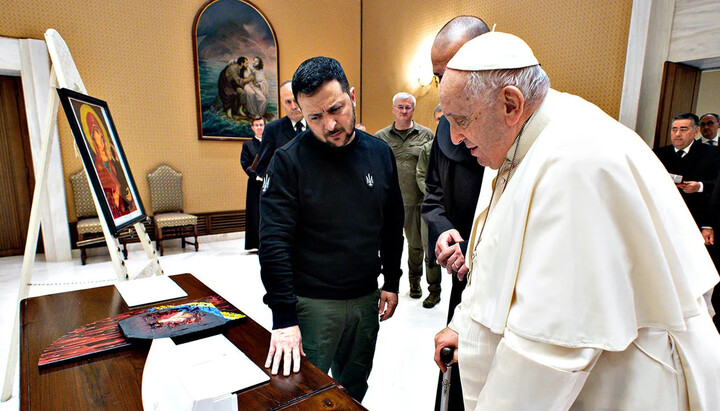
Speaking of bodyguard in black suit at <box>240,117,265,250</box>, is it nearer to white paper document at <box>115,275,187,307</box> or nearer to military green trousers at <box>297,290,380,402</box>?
white paper document at <box>115,275,187,307</box>

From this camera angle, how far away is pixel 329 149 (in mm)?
1323

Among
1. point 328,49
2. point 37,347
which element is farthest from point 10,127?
point 37,347

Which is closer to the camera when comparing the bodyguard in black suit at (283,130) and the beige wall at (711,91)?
the bodyguard in black suit at (283,130)

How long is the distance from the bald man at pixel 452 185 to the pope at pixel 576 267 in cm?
64

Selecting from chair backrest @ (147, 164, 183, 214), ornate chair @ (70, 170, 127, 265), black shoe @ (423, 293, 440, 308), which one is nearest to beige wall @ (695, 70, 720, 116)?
black shoe @ (423, 293, 440, 308)

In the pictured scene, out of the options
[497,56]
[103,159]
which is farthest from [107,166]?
[497,56]

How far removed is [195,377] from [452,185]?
117 cm

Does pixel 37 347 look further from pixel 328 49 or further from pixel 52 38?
pixel 328 49

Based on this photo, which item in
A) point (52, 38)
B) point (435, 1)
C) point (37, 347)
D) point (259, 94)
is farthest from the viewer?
point (259, 94)

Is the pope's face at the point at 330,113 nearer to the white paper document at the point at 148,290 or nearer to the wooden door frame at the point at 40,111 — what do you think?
the white paper document at the point at 148,290

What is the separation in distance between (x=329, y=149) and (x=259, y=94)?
5461 millimetres

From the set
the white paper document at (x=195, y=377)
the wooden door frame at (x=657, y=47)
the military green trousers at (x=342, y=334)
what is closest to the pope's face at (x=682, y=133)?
the wooden door frame at (x=657, y=47)

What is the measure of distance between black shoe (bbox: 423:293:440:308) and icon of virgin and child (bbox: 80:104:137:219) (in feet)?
7.89

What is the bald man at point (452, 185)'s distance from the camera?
1419 millimetres
